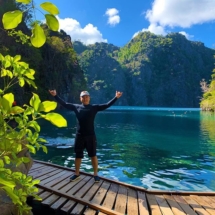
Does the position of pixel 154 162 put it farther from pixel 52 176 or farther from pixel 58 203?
pixel 58 203

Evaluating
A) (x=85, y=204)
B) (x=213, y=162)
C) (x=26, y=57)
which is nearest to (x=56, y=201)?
(x=85, y=204)

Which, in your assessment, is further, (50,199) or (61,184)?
(61,184)

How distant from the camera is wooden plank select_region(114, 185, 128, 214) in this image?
464 centimetres

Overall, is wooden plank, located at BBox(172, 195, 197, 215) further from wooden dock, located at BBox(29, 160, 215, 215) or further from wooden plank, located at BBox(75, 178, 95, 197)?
wooden plank, located at BBox(75, 178, 95, 197)

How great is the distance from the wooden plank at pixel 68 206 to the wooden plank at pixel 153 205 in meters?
1.59

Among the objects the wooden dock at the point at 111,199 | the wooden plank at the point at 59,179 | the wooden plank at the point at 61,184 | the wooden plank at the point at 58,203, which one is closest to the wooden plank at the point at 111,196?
the wooden dock at the point at 111,199

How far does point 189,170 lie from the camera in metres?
10.7

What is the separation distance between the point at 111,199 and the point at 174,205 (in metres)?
1.34

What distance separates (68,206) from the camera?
467 cm

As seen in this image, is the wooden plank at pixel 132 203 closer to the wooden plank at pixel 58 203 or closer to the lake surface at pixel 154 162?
the wooden plank at pixel 58 203

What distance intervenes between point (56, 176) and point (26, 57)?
35.9 m

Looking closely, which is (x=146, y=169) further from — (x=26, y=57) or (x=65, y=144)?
(x=26, y=57)

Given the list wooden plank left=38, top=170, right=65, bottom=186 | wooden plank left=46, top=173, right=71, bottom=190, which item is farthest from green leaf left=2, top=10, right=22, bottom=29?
wooden plank left=38, top=170, right=65, bottom=186

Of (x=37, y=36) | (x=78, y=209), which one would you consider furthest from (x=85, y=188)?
(x=37, y=36)
